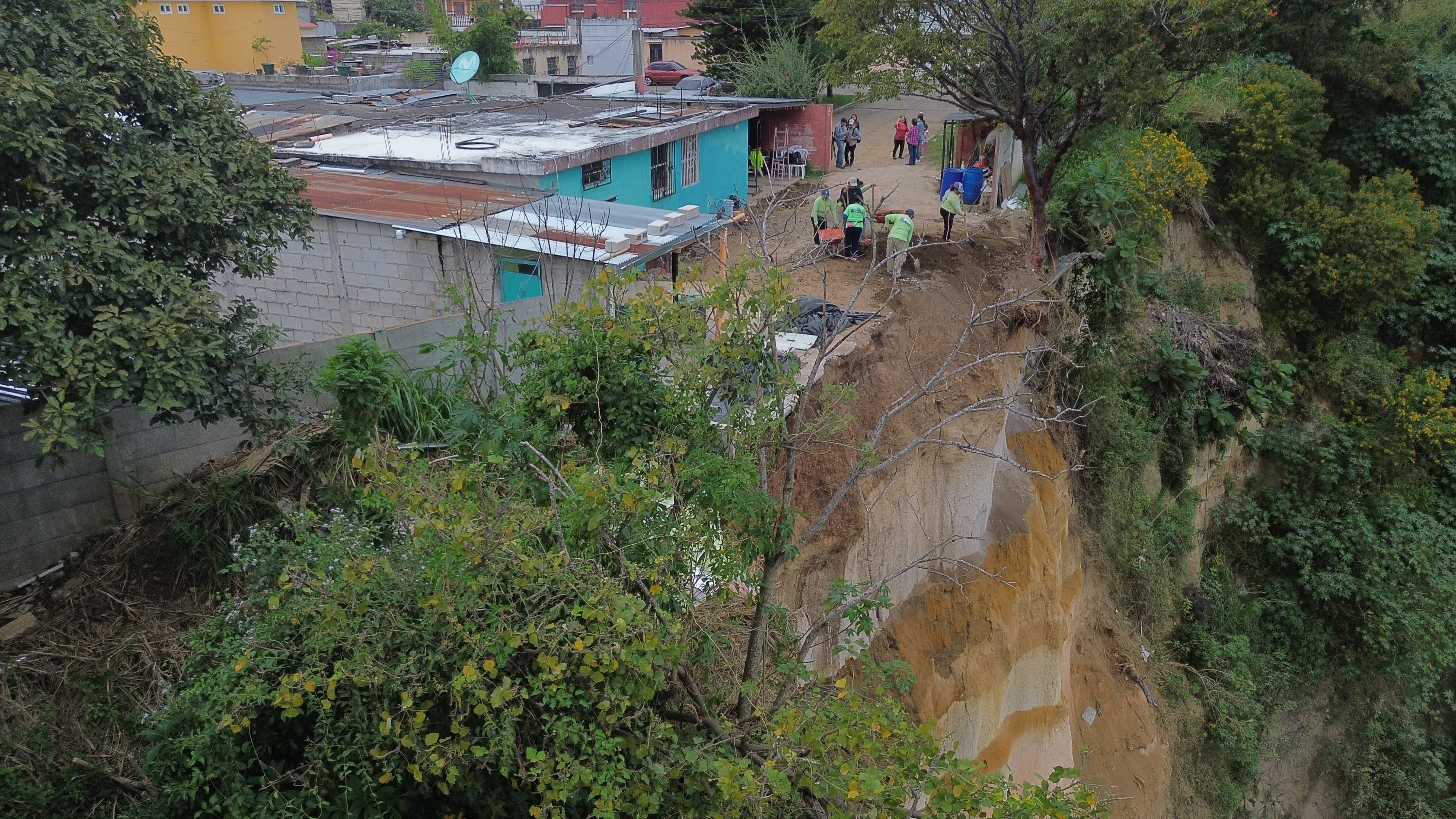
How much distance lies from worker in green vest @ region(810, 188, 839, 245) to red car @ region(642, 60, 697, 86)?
46.1 ft

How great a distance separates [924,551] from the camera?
10.8 meters

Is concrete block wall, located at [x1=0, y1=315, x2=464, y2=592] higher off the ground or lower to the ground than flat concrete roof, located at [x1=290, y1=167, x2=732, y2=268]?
lower

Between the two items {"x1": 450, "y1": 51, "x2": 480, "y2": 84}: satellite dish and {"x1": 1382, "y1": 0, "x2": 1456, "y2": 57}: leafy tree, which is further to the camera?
{"x1": 1382, "y1": 0, "x2": 1456, "y2": 57}: leafy tree

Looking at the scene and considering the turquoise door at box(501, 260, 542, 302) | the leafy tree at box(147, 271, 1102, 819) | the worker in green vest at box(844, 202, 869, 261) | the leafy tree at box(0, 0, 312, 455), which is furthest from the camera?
the worker in green vest at box(844, 202, 869, 261)

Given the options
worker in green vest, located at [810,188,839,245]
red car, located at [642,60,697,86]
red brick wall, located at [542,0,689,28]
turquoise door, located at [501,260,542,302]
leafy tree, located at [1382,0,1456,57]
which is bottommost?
turquoise door, located at [501,260,542,302]

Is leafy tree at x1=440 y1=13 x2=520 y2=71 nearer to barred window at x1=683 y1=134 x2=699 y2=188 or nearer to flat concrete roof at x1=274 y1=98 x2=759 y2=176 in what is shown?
flat concrete roof at x1=274 y1=98 x2=759 y2=176

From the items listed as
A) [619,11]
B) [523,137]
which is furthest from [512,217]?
[619,11]

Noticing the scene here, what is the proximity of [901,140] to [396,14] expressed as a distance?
35.1m

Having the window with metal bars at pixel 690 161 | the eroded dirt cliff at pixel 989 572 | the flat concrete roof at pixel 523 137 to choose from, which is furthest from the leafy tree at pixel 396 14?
the eroded dirt cliff at pixel 989 572

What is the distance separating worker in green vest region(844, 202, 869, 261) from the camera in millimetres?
12977

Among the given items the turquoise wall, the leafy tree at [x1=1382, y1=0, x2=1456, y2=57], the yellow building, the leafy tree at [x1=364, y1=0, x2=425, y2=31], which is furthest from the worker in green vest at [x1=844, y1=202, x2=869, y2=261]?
the leafy tree at [x1=364, y1=0, x2=425, y2=31]

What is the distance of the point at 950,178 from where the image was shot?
659 inches

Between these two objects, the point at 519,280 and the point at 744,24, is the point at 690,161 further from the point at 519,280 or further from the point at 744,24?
the point at 744,24

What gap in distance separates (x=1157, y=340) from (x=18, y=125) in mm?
13855
